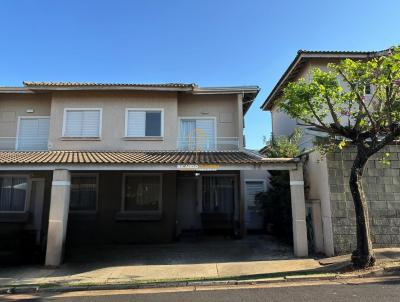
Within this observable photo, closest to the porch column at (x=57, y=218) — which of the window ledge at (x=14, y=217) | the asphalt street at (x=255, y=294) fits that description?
the asphalt street at (x=255, y=294)

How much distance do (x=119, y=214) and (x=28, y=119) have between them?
5.91 meters

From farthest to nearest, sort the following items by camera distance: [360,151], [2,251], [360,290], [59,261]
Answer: [2,251], [59,261], [360,151], [360,290]

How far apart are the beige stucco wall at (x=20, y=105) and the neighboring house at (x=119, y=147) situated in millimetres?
44

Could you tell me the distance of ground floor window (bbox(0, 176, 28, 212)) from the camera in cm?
1492

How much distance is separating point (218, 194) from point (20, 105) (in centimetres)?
974

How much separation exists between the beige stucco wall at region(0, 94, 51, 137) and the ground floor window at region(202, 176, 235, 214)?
7.87 m

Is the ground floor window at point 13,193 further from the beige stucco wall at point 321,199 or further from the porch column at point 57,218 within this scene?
the beige stucco wall at point 321,199

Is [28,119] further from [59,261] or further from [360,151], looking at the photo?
[360,151]

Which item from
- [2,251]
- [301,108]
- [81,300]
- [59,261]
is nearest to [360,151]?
[301,108]

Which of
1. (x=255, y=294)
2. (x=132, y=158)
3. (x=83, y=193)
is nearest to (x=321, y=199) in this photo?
(x=255, y=294)

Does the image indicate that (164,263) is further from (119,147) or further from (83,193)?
(83,193)

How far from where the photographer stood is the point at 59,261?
10.7 metres

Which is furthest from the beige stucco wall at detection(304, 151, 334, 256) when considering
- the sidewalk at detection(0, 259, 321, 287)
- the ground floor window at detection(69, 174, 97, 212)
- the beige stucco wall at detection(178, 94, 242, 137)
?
the ground floor window at detection(69, 174, 97, 212)

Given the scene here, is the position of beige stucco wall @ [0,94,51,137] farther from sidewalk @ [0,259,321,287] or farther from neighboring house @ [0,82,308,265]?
sidewalk @ [0,259,321,287]
